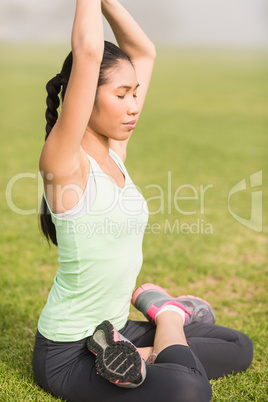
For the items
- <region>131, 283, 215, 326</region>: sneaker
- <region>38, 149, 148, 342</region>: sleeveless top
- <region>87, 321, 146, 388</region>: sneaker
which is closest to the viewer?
<region>87, 321, 146, 388</region>: sneaker

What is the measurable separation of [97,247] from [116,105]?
652mm

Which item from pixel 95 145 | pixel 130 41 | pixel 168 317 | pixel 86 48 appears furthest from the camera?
pixel 130 41

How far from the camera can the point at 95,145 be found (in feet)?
8.41

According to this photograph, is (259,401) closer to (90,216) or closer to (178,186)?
(90,216)

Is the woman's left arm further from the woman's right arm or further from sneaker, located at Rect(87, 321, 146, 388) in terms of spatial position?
sneaker, located at Rect(87, 321, 146, 388)

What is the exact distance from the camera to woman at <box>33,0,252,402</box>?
7.11 feet

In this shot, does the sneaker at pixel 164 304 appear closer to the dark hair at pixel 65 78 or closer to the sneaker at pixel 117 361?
the sneaker at pixel 117 361

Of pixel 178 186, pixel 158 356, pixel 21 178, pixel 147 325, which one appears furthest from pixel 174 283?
→ pixel 21 178

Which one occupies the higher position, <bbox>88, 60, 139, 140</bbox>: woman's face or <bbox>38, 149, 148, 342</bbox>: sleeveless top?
<bbox>88, 60, 139, 140</bbox>: woman's face

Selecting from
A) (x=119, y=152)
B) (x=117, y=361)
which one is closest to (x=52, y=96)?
(x=119, y=152)

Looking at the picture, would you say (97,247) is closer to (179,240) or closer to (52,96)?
(52,96)

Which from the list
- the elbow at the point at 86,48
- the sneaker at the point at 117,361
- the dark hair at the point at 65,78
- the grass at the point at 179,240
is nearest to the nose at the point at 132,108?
the dark hair at the point at 65,78

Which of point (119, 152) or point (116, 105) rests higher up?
point (116, 105)

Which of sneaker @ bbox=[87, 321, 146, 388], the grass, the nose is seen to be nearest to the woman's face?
the nose
